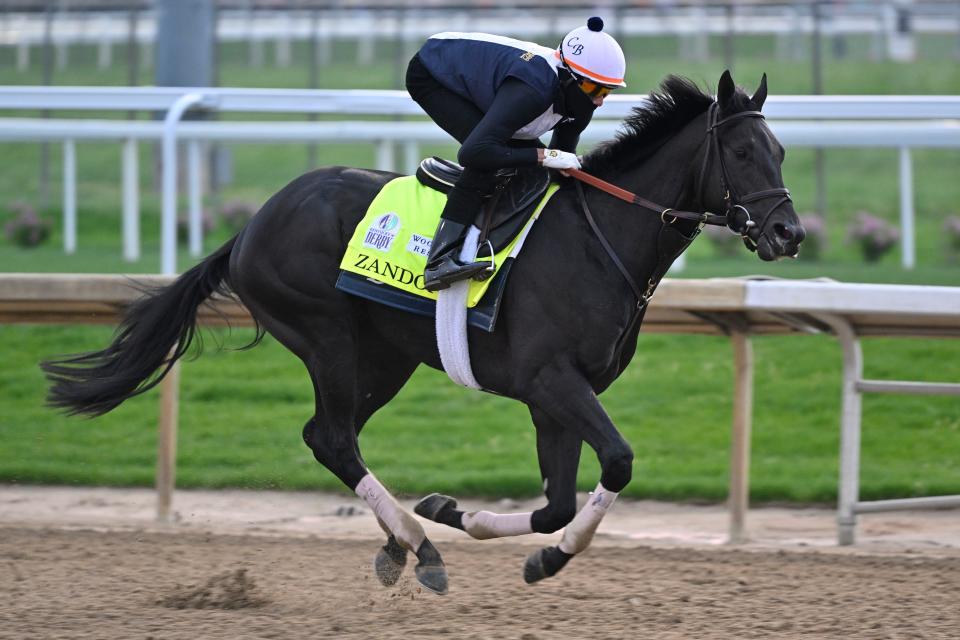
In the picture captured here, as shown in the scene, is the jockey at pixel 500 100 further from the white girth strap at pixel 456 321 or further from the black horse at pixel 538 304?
the black horse at pixel 538 304

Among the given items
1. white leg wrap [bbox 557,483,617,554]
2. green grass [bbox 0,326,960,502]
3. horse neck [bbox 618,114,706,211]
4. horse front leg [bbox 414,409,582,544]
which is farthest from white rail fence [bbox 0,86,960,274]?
white leg wrap [bbox 557,483,617,554]

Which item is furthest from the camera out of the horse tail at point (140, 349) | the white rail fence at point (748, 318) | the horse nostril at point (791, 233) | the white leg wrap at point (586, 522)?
the white rail fence at point (748, 318)

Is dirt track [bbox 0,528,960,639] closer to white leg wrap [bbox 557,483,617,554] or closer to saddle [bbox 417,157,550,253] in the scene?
white leg wrap [bbox 557,483,617,554]

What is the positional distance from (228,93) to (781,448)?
3.58 metres

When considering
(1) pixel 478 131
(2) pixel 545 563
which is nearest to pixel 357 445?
(2) pixel 545 563

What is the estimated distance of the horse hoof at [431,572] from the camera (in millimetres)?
4637

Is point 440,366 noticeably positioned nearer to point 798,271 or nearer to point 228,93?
point 228,93

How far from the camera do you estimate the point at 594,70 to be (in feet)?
14.6

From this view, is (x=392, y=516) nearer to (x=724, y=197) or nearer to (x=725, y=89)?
(x=724, y=197)

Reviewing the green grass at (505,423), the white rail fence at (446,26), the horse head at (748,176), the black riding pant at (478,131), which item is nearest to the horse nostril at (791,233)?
the horse head at (748,176)

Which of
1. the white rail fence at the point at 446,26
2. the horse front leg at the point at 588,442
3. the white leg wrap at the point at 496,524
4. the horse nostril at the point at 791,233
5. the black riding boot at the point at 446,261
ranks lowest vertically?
the white leg wrap at the point at 496,524

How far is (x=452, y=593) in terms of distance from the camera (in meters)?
4.86

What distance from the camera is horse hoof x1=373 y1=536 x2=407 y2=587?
4.95m

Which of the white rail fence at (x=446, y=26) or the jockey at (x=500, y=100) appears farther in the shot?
the white rail fence at (x=446, y=26)
